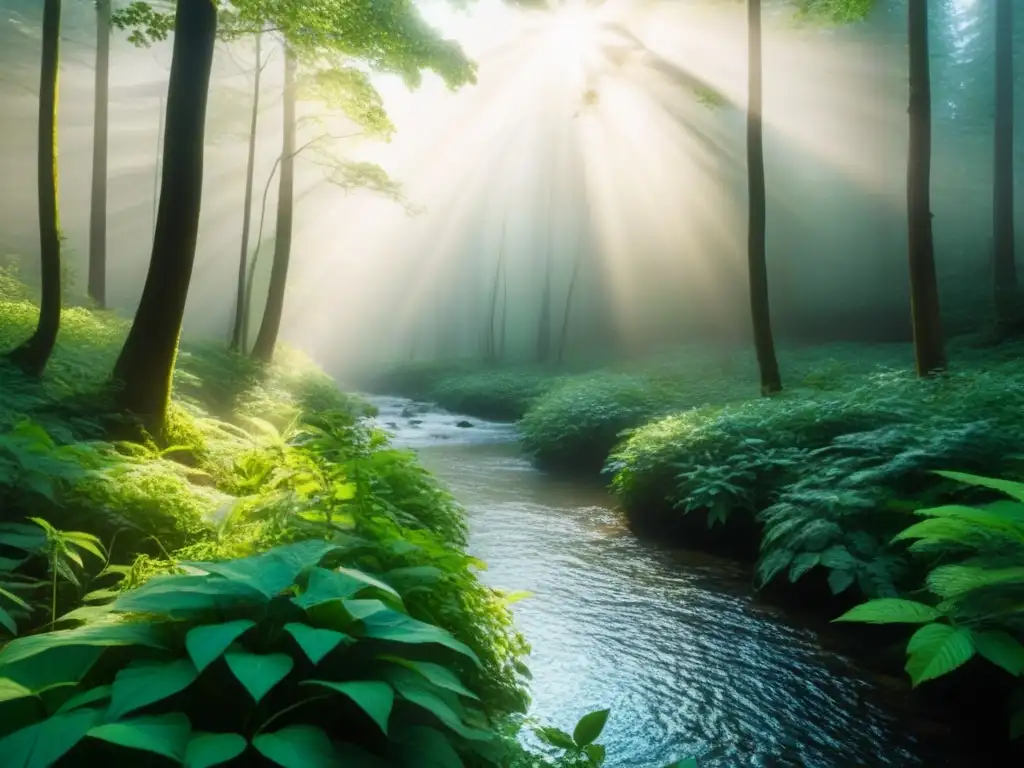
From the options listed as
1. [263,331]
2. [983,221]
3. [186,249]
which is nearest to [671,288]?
[983,221]

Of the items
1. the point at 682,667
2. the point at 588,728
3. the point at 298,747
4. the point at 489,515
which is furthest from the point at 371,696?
the point at 489,515

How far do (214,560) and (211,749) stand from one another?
1.55 meters

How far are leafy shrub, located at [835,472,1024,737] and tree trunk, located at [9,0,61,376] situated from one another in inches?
324

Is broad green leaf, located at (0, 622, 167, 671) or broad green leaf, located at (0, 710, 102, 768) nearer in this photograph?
broad green leaf, located at (0, 710, 102, 768)

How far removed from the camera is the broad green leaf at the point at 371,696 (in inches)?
69.2

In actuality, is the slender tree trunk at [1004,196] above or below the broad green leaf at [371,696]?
above

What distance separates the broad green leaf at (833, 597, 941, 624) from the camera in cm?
335

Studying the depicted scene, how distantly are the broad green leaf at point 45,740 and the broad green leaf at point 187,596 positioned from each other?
1.33 feet

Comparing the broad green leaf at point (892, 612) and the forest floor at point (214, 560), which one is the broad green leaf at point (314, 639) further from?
the broad green leaf at point (892, 612)

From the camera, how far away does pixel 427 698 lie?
208 centimetres

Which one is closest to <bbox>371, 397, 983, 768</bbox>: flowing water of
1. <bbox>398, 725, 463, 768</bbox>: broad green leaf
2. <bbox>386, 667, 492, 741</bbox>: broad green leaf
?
<bbox>386, 667, 492, 741</bbox>: broad green leaf

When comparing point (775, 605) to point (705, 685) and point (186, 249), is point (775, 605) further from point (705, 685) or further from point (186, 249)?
point (186, 249)

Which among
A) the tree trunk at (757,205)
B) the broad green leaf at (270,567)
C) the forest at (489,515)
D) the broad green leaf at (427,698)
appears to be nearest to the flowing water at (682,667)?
the forest at (489,515)

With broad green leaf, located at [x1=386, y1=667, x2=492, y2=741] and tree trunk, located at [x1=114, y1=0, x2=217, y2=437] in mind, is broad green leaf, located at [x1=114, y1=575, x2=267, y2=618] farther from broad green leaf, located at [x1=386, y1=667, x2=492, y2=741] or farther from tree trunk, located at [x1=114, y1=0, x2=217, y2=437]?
tree trunk, located at [x1=114, y1=0, x2=217, y2=437]
